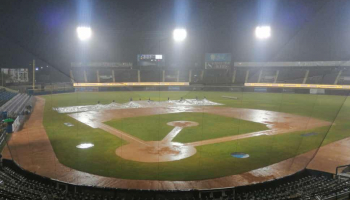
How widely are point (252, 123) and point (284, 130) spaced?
3.16 m

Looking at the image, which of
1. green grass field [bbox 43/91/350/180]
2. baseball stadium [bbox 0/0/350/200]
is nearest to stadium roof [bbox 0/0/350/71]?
baseball stadium [bbox 0/0/350/200]

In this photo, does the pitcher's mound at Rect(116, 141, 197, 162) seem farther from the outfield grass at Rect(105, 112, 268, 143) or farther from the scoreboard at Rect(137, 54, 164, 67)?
the scoreboard at Rect(137, 54, 164, 67)

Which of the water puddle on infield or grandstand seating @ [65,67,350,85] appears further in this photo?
grandstand seating @ [65,67,350,85]

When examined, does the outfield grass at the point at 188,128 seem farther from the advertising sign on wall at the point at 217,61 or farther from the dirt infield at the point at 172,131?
the advertising sign on wall at the point at 217,61

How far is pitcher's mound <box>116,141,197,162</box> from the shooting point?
14031 mm

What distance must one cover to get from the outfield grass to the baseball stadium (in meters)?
0.15

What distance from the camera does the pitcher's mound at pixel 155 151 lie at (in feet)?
46.0

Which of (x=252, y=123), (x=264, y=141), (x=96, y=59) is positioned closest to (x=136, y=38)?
(x=96, y=59)

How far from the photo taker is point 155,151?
15211 millimetres

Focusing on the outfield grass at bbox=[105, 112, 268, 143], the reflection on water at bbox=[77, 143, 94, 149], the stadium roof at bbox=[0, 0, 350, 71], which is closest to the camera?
the reflection on water at bbox=[77, 143, 94, 149]

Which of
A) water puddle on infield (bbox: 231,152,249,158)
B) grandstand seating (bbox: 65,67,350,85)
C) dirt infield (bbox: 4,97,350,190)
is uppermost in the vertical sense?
grandstand seating (bbox: 65,67,350,85)

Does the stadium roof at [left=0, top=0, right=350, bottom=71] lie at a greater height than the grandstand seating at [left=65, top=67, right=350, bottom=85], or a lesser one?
greater

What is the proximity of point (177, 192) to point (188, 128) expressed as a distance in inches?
502

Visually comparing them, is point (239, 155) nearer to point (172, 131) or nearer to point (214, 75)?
point (172, 131)
